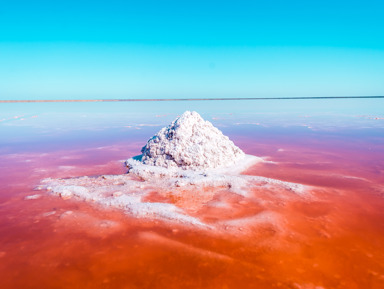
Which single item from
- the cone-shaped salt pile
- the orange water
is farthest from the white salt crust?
the orange water

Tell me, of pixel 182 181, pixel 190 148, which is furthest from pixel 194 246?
pixel 190 148

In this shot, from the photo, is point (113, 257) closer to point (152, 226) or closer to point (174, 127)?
point (152, 226)

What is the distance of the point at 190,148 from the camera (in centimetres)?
490

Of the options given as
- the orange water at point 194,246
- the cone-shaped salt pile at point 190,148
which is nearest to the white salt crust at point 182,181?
the cone-shaped salt pile at point 190,148

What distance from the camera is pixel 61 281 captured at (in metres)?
1.88

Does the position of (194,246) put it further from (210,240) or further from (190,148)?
(190,148)

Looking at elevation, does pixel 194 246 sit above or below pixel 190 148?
below

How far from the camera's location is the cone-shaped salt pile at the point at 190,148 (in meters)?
4.76

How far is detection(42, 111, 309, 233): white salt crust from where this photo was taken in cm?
307

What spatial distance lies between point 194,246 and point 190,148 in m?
2.74

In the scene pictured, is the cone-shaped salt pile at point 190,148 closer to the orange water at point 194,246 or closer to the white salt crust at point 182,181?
the white salt crust at point 182,181

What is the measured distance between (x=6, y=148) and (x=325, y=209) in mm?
7735

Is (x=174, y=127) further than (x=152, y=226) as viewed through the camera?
Yes

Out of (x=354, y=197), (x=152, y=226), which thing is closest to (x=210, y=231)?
(x=152, y=226)
